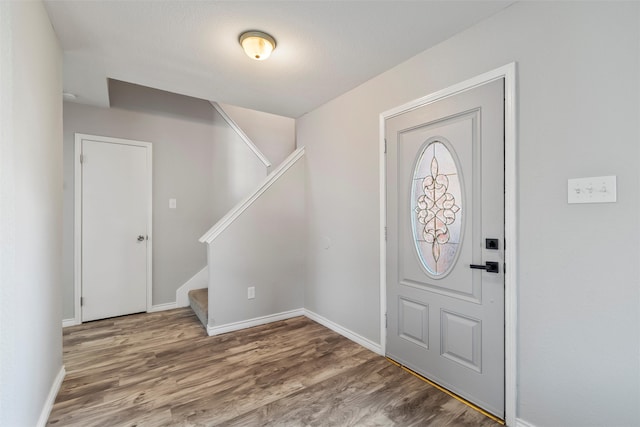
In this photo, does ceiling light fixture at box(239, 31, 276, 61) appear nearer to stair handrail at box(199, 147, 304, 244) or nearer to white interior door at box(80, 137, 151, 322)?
stair handrail at box(199, 147, 304, 244)

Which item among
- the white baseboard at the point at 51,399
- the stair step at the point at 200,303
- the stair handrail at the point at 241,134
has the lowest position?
the white baseboard at the point at 51,399

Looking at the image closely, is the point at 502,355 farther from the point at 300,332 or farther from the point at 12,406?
the point at 12,406

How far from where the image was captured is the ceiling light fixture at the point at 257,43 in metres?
1.91

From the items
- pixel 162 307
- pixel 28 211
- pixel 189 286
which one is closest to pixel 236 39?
pixel 28 211

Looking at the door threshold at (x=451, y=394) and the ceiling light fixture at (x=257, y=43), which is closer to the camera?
the door threshold at (x=451, y=394)

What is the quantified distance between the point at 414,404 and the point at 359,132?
214 centimetres

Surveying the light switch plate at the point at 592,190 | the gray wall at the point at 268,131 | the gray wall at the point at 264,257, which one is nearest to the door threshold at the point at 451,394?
the light switch plate at the point at 592,190

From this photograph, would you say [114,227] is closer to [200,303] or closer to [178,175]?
[178,175]

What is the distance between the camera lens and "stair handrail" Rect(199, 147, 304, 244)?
2.95 m

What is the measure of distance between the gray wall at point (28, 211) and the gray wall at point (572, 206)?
231 centimetres

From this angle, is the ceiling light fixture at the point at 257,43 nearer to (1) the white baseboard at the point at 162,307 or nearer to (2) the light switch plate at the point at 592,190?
(2) the light switch plate at the point at 592,190

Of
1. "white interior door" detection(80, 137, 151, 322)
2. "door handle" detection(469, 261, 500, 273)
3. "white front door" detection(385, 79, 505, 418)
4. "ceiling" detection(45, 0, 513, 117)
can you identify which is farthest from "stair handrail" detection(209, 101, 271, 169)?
"door handle" detection(469, 261, 500, 273)

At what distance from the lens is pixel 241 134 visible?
13.7 feet

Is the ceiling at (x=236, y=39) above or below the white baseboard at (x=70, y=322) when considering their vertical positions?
above
